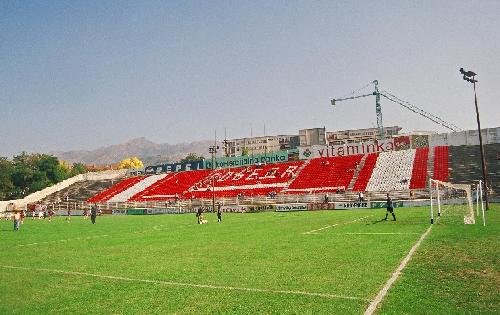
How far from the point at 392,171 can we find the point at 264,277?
58000 millimetres

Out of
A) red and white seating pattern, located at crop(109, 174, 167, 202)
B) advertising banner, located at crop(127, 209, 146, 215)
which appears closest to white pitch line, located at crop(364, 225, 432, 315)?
advertising banner, located at crop(127, 209, 146, 215)

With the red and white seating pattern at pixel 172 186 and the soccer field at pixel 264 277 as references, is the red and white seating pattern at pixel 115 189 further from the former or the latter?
the soccer field at pixel 264 277

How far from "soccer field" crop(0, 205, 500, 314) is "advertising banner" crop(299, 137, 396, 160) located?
57889mm

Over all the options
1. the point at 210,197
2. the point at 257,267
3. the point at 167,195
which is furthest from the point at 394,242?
the point at 167,195

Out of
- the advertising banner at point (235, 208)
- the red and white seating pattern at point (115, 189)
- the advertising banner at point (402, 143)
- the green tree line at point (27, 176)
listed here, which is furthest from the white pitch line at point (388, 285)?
the green tree line at point (27, 176)

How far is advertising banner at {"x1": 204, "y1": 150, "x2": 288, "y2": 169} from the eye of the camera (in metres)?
85.5

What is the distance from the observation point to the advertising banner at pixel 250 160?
8550 cm

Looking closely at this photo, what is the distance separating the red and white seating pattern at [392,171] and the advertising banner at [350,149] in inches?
71.5

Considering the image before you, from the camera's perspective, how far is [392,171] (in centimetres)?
6481

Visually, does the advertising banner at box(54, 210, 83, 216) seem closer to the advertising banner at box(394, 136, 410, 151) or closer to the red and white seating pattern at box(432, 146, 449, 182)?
the red and white seating pattern at box(432, 146, 449, 182)

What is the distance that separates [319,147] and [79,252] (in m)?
66.3

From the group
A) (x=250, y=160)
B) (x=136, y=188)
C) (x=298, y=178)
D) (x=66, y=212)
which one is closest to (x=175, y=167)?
(x=136, y=188)

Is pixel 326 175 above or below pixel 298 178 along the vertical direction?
above

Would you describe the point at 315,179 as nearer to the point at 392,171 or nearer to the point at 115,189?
the point at 392,171
